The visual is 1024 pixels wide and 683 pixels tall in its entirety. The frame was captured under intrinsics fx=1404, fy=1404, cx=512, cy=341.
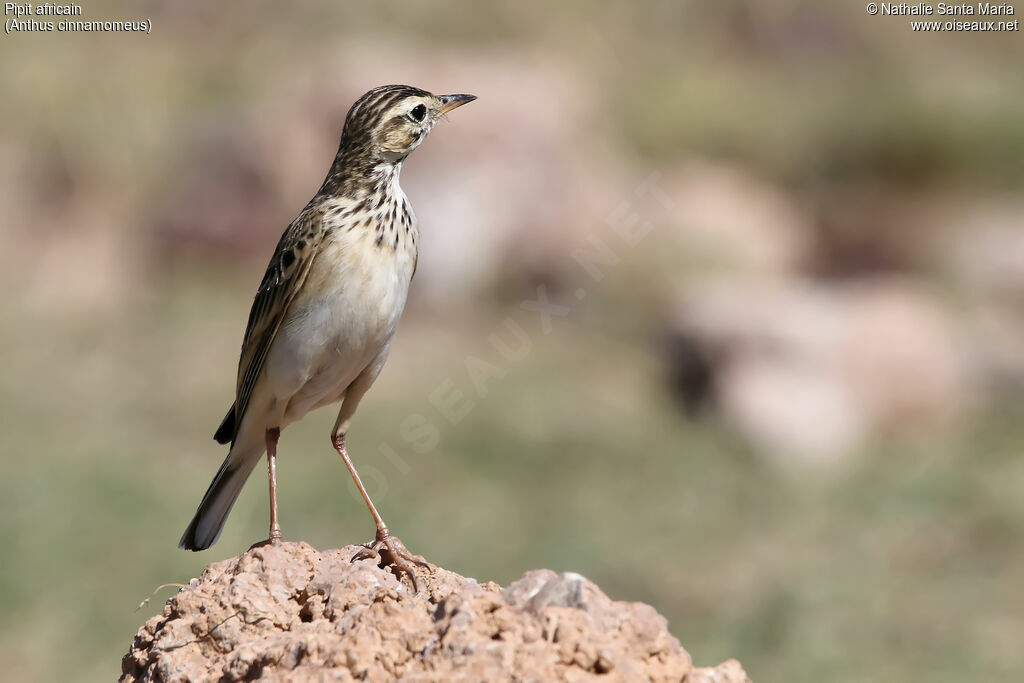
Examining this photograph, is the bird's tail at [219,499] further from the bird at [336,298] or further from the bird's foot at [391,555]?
the bird's foot at [391,555]

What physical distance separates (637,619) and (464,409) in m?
11.1

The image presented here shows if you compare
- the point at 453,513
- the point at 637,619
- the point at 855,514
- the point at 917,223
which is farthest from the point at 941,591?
the point at 917,223

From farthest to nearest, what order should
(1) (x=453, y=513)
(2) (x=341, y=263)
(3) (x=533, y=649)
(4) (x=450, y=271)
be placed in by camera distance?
(4) (x=450, y=271), (1) (x=453, y=513), (2) (x=341, y=263), (3) (x=533, y=649)

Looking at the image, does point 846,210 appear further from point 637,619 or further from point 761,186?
point 637,619

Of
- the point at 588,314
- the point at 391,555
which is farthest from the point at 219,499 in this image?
the point at 588,314

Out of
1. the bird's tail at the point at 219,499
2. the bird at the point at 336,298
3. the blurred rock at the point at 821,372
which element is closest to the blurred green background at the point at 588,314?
the blurred rock at the point at 821,372

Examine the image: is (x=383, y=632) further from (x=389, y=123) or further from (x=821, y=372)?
(x=821, y=372)

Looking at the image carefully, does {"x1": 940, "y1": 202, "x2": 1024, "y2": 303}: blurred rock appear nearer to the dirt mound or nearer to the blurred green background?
the blurred green background

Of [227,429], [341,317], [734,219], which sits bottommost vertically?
[227,429]

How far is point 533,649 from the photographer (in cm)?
361

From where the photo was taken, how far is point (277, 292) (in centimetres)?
592

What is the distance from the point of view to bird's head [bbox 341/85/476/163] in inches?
237

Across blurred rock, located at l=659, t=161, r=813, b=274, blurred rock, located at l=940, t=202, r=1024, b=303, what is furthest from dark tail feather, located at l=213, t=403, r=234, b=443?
blurred rock, located at l=940, t=202, r=1024, b=303

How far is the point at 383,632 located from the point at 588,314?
13999 millimetres
